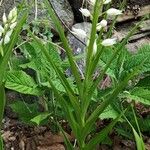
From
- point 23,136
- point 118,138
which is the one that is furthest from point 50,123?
point 118,138

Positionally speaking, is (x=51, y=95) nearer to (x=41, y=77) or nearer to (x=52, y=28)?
(x=41, y=77)

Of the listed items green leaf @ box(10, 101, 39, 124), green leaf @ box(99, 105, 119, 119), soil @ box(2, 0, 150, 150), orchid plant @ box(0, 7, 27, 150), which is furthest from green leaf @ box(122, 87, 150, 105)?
orchid plant @ box(0, 7, 27, 150)

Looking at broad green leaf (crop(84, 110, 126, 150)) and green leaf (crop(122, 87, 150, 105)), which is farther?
green leaf (crop(122, 87, 150, 105))

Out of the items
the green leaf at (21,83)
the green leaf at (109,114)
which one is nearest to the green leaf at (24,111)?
the green leaf at (21,83)

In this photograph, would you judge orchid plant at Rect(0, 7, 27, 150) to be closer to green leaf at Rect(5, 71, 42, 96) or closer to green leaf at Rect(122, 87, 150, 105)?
green leaf at Rect(5, 71, 42, 96)

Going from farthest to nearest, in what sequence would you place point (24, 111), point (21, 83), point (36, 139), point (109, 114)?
point (36, 139) < point (24, 111) < point (21, 83) < point (109, 114)

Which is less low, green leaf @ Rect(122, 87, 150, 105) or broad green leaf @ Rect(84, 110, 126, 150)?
broad green leaf @ Rect(84, 110, 126, 150)

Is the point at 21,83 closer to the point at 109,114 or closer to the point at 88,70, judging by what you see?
the point at 109,114

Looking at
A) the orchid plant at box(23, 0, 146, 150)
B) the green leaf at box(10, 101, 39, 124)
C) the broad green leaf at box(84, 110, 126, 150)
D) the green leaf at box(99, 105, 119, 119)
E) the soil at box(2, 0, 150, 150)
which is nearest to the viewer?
the orchid plant at box(23, 0, 146, 150)

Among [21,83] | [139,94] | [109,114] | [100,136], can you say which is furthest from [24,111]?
[100,136]

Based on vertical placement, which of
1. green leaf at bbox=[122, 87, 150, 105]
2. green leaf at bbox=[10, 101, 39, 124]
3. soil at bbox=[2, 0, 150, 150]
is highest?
green leaf at bbox=[122, 87, 150, 105]
